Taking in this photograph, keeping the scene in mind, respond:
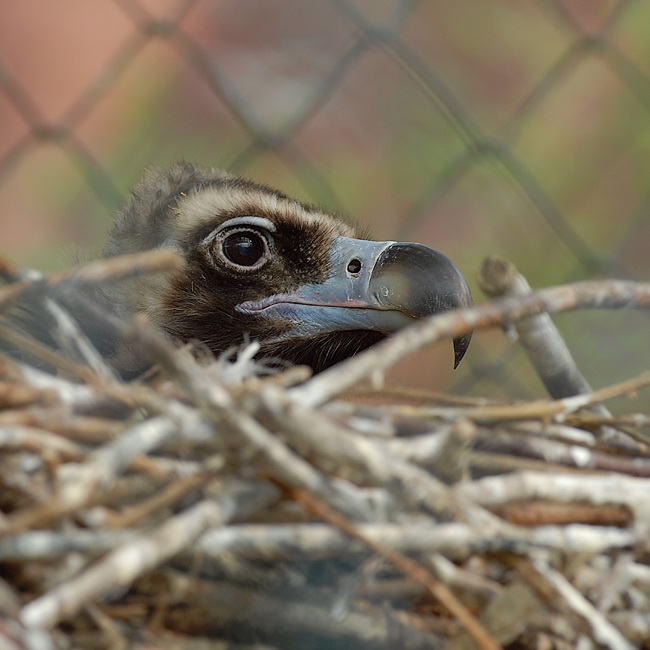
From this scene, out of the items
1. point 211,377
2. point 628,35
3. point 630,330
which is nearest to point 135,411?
point 211,377

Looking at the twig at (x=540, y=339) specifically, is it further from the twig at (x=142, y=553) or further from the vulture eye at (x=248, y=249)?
the twig at (x=142, y=553)

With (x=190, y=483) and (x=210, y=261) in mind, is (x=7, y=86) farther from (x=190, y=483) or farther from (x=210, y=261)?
(x=190, y=483)

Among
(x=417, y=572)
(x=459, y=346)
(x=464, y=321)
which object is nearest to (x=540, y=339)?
(x=459, y=346)

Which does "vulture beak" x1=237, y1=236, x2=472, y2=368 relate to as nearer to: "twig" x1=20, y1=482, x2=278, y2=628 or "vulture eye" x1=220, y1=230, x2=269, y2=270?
"vulture eye" x1=220, y1=230, x2=269, y2=270

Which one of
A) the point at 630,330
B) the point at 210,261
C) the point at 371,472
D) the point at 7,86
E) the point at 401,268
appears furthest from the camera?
the point at 630,330

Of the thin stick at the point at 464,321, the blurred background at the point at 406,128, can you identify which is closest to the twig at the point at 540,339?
the thin stick at the point at 464,321

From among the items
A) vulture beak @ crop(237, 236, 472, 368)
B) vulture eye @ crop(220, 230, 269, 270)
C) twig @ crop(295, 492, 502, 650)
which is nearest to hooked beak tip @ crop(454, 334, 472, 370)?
vulture beak @ crop(237, 236, 472, 368)

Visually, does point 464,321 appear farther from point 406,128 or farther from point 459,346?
point 406,128
